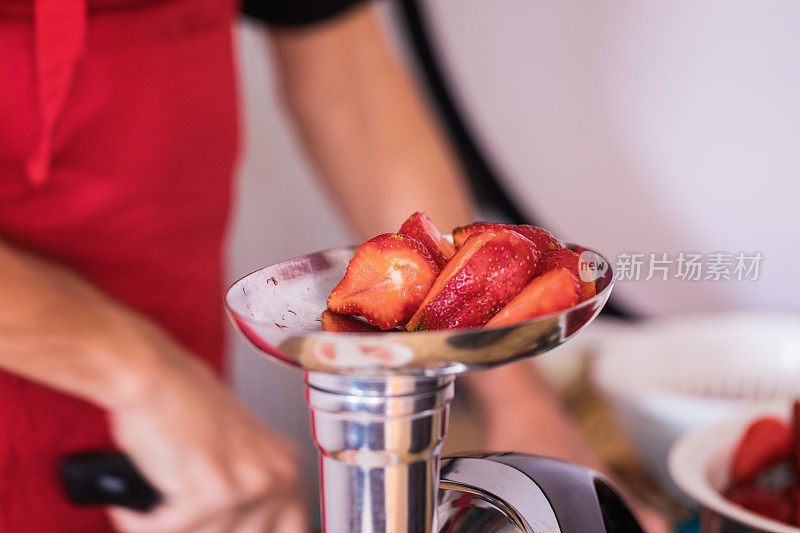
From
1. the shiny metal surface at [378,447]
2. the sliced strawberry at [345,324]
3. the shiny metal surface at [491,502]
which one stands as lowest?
the shiny metal surface at [491,502]

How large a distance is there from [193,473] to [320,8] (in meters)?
0.46

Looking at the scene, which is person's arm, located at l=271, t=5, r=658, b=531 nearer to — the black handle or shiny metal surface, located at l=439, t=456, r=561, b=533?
the black handle

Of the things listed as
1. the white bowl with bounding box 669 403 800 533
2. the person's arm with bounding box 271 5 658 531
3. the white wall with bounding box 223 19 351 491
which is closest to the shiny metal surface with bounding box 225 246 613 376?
the white bowl with bounding box 669 403 800 533

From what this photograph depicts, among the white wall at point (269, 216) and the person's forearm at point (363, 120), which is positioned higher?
the person's forearm at point (363, 120)

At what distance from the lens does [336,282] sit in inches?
10.7

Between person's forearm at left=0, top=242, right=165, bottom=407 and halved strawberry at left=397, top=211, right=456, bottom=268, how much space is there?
29 cm

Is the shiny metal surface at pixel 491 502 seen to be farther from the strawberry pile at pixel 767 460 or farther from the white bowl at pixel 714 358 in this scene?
the white bowl at pixel 714 358

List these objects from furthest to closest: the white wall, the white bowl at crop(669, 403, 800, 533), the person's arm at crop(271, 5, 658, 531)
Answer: the white wall → the person's arm at crop(271, 5, 658, 531) → the white bowl at crop(669, 403, 800, 533)

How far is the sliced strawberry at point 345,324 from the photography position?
0.80 feet

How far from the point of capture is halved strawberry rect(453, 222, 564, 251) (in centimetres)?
27

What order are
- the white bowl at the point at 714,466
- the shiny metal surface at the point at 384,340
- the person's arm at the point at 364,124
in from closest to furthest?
the shiny metal surface at the point at 384,340 < the white bowl at the point at 714,466 < the person's arm at the point at 364,124

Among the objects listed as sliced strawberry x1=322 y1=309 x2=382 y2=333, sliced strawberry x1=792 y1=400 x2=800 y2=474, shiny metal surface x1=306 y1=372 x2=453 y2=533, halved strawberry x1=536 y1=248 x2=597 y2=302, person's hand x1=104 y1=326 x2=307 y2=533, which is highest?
halved strawberry x1=536 y1=248 x2=597 y2=302

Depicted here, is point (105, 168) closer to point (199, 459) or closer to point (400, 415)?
point (199, 459)

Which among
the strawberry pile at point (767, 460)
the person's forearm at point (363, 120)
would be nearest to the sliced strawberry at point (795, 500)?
the strawberry pile at point (767, 460)
